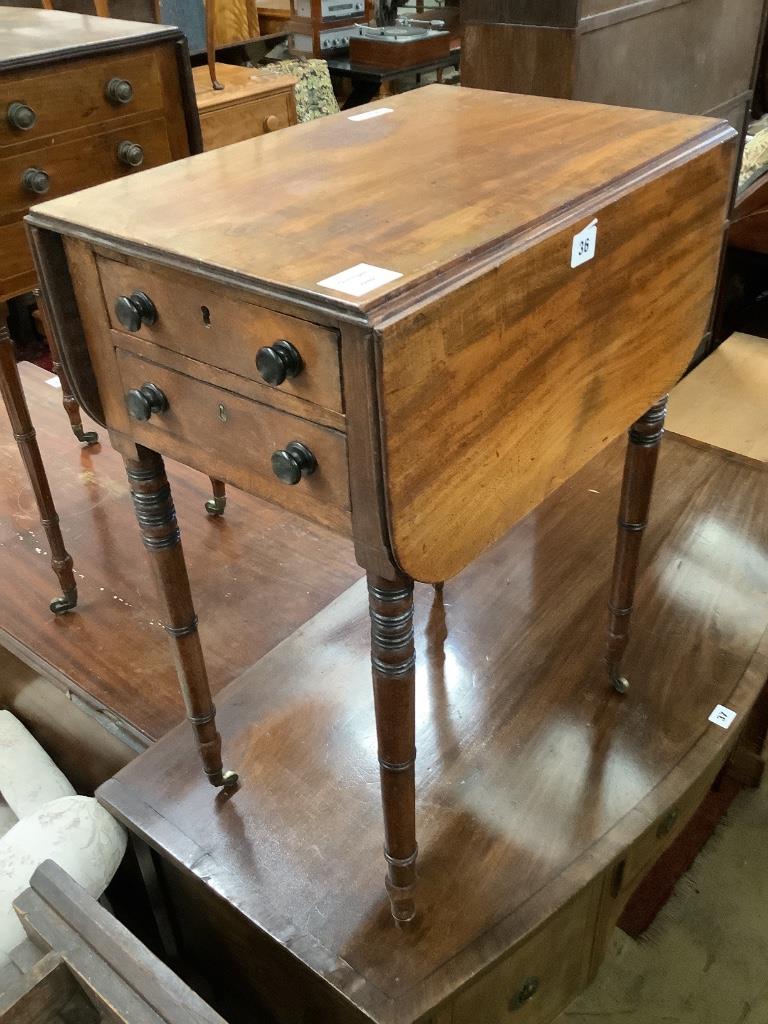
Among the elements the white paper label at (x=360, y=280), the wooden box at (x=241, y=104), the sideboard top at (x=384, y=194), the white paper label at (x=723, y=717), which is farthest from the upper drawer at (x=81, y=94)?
the white paper label at (x=723, y=717)

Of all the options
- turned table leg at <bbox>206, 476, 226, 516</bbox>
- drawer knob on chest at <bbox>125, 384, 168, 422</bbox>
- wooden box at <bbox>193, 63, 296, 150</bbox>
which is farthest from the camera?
wooden box at <bbox>193, 63, 296, 150</bbox>

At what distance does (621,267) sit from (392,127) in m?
0.38

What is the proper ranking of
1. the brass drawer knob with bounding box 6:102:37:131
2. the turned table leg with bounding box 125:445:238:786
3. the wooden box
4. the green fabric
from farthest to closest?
the green fabric < the wooden box < the brass drawer knob with bounding box 6:102:37:131 < the turned table leg with bounding box 125:445:238:786

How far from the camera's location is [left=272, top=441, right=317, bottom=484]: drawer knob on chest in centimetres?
82

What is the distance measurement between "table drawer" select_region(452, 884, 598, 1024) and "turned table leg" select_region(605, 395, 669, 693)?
35cm

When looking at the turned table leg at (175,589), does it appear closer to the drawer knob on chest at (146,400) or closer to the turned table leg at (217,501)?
the drawer knob on chest at (146,400)

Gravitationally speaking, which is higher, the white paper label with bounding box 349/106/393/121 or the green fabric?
the white paper label with bounding box 349/106/393/121

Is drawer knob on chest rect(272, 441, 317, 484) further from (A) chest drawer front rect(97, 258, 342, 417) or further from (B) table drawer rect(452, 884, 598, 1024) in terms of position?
(B) table drawer rect(452, 884, 598, 1024)

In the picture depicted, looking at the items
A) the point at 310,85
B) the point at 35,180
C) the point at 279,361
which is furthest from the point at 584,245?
the point at 310,85

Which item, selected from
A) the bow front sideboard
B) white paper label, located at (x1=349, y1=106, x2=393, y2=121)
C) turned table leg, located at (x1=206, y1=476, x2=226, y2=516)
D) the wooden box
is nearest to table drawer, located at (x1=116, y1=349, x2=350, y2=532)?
the bow front sideboard

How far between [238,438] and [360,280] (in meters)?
0.23

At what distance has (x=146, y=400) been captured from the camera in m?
0.95

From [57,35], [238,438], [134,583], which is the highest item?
[57,35]

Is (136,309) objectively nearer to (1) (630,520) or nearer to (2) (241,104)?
(1) (630,520)
